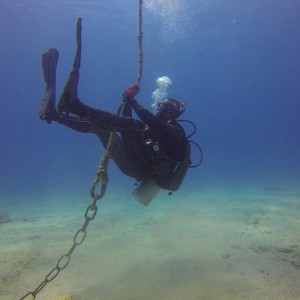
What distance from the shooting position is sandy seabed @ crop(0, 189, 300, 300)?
609cm

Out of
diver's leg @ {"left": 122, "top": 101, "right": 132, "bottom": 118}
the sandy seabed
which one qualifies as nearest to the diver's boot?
diver's leg @ {"left": 122, "top": 101, "right": 132, "bottom": 118}

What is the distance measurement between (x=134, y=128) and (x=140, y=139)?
0.51 m

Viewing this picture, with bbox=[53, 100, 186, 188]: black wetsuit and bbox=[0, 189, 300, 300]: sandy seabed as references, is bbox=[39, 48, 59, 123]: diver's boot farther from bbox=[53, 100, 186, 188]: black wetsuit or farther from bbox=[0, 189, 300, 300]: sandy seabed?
bbox=[0, 189, 300, 300]: sandy seabed

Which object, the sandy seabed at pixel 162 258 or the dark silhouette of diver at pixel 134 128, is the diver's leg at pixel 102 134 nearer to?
the dark silhouette of diver at pixel 134 128

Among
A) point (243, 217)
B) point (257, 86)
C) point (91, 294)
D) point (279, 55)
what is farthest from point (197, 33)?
point (257, 86)

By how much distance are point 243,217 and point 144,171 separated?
25.2ft

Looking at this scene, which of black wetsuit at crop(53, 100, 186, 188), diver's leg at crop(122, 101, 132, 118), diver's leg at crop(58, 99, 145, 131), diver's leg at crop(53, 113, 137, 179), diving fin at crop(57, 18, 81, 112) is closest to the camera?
diving fin at crop(57, 18, 81, 112)

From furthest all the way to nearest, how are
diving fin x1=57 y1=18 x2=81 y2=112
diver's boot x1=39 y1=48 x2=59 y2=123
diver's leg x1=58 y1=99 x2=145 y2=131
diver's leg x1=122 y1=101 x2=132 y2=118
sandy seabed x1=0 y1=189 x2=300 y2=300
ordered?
sandy seabed x1=0 y1=189 x2=300 y2=300
diver's leg x1=122 y1=101 x2=132 y2=118
diver's boot x1=39 y1=48 x2=59 y2=123
diver's leg x1=58 y1=99 x2=145 y2=131
diving fin x1=57 y1=18 x2=81 y2=112

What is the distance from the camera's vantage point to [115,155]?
241 inches

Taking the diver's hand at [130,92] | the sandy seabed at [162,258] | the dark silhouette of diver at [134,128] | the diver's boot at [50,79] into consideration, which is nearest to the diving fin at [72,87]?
the dark silhouette of diver at [134,128]

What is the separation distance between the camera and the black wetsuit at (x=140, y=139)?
511cm

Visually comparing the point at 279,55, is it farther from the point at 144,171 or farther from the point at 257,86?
the point at 144,171

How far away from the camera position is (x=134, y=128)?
530 cm

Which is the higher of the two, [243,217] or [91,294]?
[243,217]
